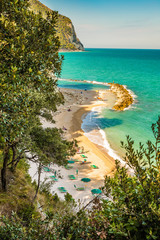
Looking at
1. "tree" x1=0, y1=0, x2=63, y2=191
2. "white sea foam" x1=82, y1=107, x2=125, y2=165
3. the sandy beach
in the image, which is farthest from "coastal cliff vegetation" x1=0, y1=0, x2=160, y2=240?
"white sea foam" x1=82, y1=107, x2=125, y2=165

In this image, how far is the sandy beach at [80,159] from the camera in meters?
18.2

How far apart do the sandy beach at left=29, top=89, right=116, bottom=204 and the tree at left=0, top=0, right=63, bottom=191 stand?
3333 mm

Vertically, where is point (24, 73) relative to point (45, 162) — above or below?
above

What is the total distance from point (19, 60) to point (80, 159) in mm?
19565

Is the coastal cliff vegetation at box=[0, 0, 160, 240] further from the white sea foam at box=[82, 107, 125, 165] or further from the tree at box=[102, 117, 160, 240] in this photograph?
Result: the white sea foam at box=[82, 107, 125, 165]

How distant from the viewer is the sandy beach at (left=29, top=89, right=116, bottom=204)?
59.6 ft

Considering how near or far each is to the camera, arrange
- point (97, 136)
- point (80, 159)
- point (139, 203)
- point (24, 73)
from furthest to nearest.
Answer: point (97, 136)
point (80, 159)
point (24, 73)
point (139, 203)

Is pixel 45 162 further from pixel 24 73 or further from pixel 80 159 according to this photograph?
pixel 80 159

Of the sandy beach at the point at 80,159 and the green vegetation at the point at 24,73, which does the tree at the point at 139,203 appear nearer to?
the sandy beach at the point at 80,159

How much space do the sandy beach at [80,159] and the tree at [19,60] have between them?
3.33m

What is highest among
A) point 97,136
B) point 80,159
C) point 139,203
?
point 139,203

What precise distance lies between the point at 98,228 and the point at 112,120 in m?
35.5

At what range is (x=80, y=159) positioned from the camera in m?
24.2

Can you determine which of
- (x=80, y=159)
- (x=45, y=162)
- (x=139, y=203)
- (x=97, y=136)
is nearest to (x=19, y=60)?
(x=45, y=162)
